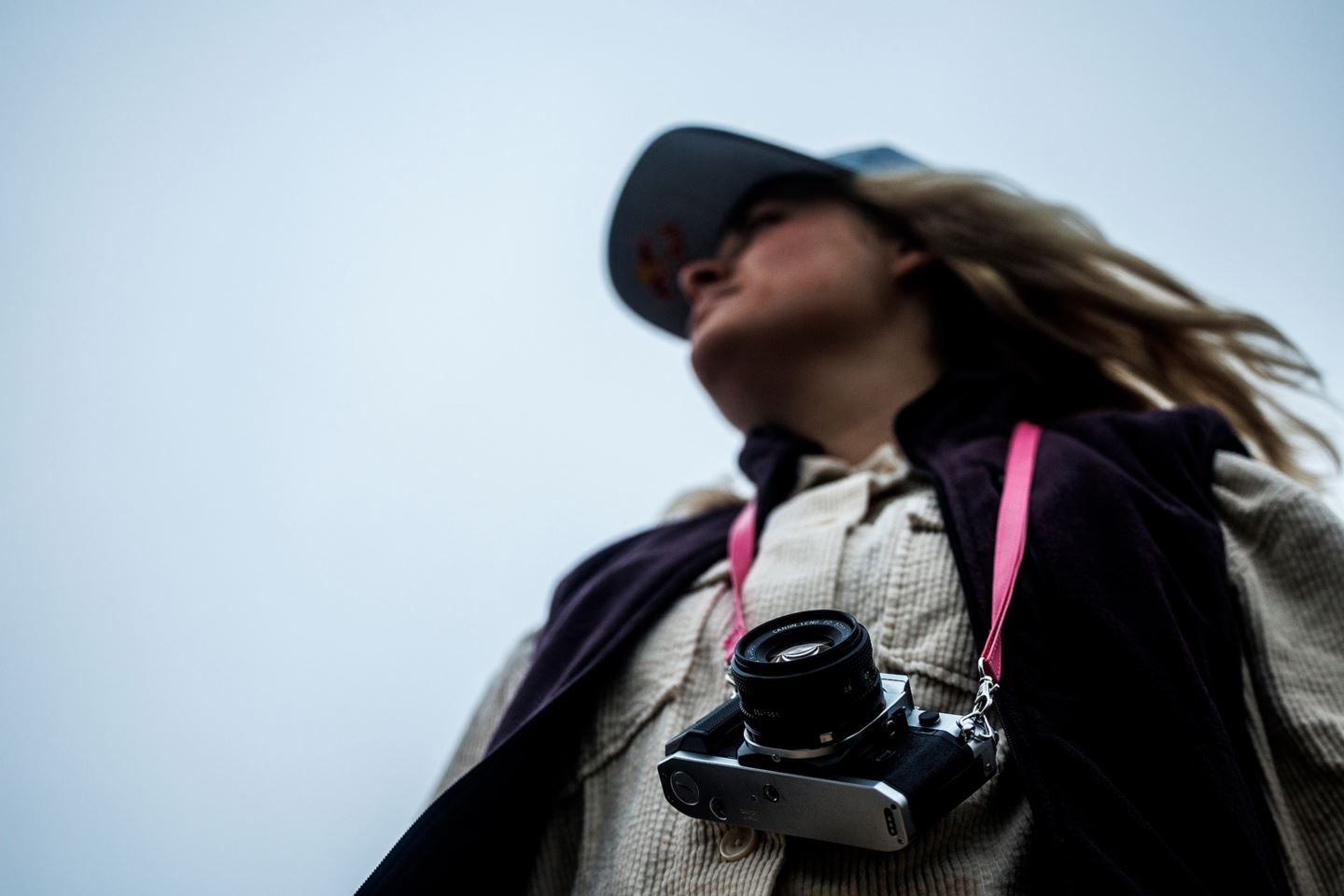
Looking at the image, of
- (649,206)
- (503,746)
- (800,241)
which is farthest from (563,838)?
(649,206)

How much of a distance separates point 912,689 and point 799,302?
2.60ft

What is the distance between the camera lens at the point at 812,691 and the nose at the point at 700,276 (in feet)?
3.58

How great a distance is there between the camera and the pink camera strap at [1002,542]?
2.80 feet

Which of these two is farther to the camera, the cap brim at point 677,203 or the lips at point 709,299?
the cap brim at point 677,203

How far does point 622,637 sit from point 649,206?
1072 millimetres

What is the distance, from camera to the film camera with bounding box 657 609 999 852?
684 mm

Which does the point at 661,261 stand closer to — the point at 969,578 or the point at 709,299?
the point at 709,299

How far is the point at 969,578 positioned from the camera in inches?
36.7

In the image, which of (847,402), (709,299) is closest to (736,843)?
(847,402)

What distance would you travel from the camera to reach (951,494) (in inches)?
41.8

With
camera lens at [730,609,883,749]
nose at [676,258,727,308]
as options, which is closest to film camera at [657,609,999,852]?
camera lens at [730,609,883,749]

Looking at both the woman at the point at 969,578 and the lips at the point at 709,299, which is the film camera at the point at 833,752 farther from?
the lips at the point at 709,299

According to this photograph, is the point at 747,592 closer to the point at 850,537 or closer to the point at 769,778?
the point at 850,537

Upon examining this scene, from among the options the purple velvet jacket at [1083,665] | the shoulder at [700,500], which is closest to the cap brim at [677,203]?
the shoulder at [700,500]
